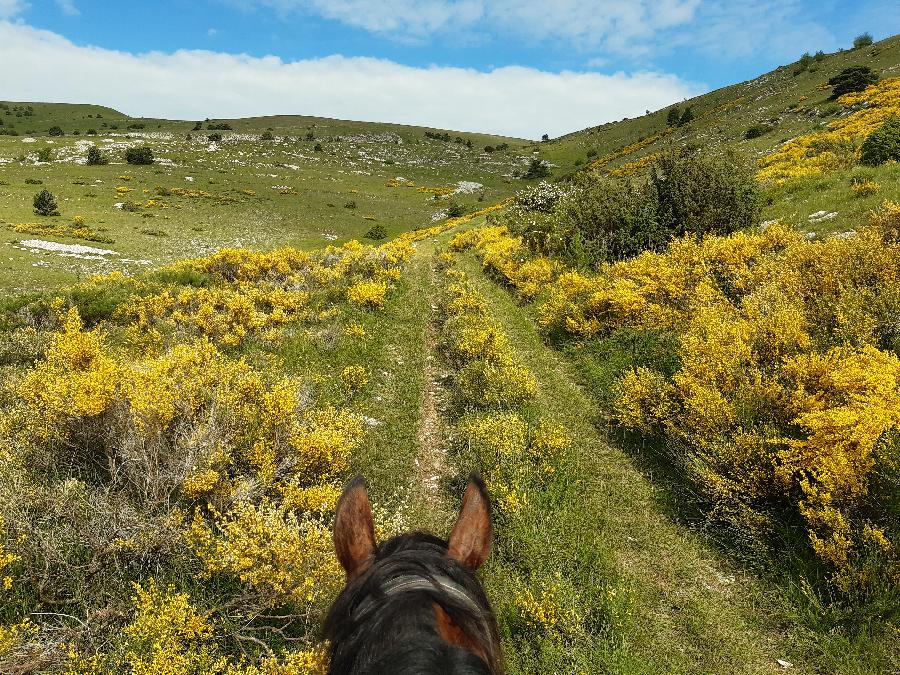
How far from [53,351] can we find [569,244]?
58.1ft

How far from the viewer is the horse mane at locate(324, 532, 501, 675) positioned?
1.31 metres

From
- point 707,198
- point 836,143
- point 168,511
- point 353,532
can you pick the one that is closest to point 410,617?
point 353,532

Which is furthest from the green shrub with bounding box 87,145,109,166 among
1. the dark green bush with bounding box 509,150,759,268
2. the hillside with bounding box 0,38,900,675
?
the dark green bush with bounding box 509,150,759,268

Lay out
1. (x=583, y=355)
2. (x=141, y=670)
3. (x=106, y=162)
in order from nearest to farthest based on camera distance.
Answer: (x=141, y=670), (x=583, y=355), (x=106, y=162)

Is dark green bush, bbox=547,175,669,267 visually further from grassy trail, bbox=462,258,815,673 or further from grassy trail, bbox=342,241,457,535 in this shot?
grassy trail, bbox=462,258,815,673

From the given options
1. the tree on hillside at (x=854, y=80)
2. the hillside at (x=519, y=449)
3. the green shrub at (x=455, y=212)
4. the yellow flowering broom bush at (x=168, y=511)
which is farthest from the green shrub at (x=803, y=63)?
the yellow flowering broom bush at (x=168, y=511)

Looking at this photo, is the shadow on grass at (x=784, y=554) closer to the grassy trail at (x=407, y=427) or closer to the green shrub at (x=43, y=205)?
the grassy trail at (x=407, y=427)

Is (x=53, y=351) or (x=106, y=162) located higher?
(x=106, y=162)

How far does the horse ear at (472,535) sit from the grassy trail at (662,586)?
10.5ft

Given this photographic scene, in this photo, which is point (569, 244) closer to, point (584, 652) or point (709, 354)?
point (709, 354)

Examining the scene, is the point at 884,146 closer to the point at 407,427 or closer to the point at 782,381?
the point at 782,381

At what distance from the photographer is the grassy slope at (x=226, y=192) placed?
24.4m

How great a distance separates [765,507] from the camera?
235 inches

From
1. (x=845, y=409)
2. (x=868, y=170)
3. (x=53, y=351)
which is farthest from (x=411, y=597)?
(x=868, y=170)
